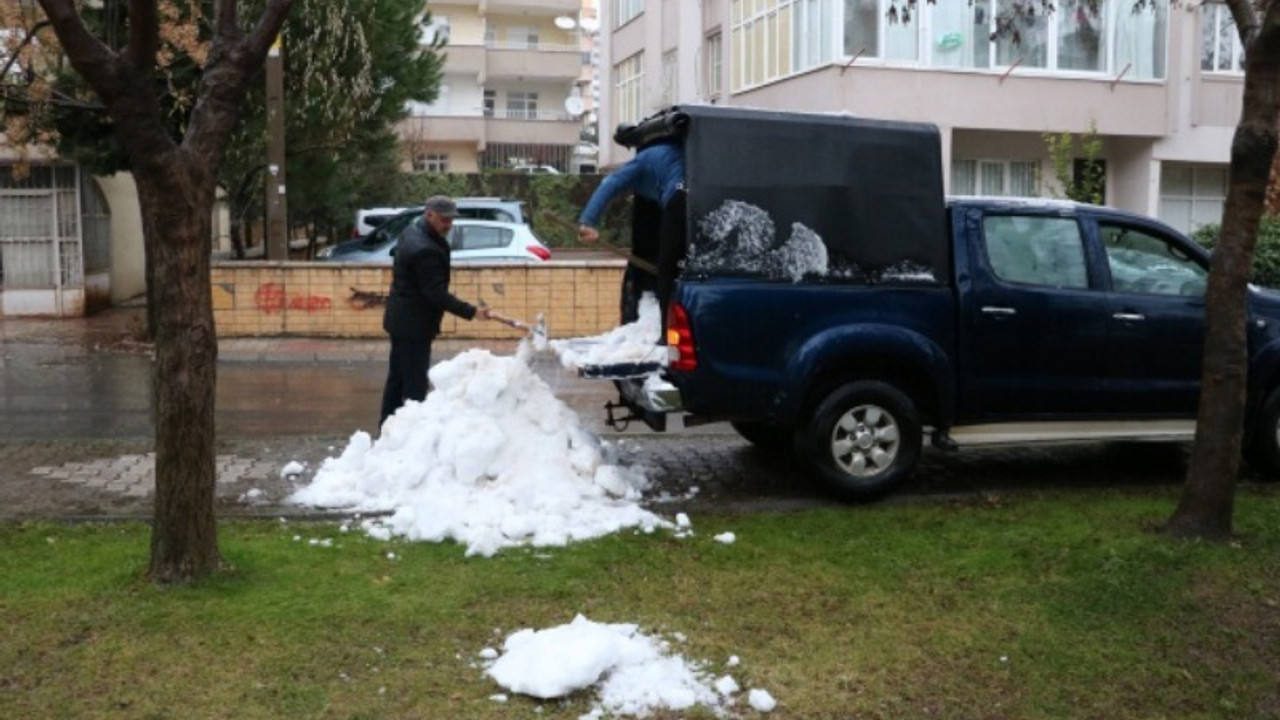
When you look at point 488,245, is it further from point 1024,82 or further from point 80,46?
point 80,46

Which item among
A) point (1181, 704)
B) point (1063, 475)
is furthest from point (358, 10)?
point (1181, 704)

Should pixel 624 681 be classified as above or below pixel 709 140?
below

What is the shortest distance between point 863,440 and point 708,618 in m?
2.55

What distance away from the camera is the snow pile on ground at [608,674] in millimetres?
4777

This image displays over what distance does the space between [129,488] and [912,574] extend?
5008 millimetres

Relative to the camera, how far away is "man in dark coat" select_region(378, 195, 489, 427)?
891 centimetres

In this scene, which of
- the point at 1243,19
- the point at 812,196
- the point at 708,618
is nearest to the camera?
the point at 708,618

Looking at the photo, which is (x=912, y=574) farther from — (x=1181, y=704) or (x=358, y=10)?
(x=358, y=10)

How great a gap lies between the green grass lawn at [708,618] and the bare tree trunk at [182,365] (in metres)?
0.27

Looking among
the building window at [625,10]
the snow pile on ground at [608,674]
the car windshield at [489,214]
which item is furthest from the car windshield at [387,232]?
the building window at [625,10]

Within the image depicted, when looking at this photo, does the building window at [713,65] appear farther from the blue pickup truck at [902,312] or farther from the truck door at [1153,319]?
the blue pickup truck at [902,312]

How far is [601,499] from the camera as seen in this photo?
7418 mm

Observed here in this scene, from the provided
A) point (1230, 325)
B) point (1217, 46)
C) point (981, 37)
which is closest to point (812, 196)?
point (1230, 325)

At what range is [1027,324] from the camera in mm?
8156
